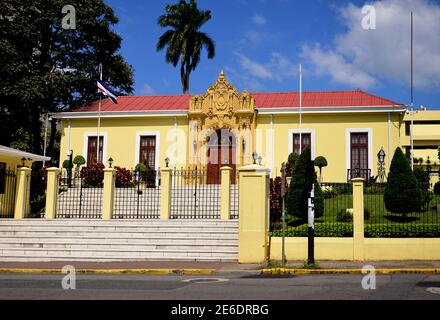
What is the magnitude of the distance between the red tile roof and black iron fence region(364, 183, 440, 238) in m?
8.49

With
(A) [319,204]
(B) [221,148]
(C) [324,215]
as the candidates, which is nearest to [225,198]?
(A) [319,204]

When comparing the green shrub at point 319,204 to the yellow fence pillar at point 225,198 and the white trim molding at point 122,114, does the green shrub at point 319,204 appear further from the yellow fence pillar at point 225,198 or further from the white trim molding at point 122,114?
the white trim molding at point 122,114

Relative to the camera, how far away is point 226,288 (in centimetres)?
958

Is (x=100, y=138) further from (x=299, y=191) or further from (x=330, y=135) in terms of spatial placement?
(x=299, y=191)

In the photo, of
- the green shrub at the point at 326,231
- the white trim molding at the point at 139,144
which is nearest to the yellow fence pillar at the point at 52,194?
the green shrub at the point at 326,231

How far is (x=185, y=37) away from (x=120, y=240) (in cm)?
2869

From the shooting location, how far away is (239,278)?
38.4 ft

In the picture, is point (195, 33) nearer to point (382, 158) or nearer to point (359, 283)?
point (382, 158)

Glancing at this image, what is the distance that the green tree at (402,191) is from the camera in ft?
54.2

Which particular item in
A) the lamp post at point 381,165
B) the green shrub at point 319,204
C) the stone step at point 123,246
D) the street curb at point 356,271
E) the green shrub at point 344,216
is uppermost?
the lamp post at point 381,165

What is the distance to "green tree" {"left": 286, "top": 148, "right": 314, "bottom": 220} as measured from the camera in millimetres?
17203

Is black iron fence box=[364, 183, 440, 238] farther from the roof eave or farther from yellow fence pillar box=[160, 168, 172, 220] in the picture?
yellow fence pillar box=[160, 168, 172, 220]

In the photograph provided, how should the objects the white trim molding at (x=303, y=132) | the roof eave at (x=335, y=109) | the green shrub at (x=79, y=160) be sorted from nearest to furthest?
the roof eave at (x=335, y=109) < the white trim molding at (x=303, y=132) < the green shrub at (x=79, y=160)

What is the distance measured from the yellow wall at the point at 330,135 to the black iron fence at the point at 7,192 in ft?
41.7
